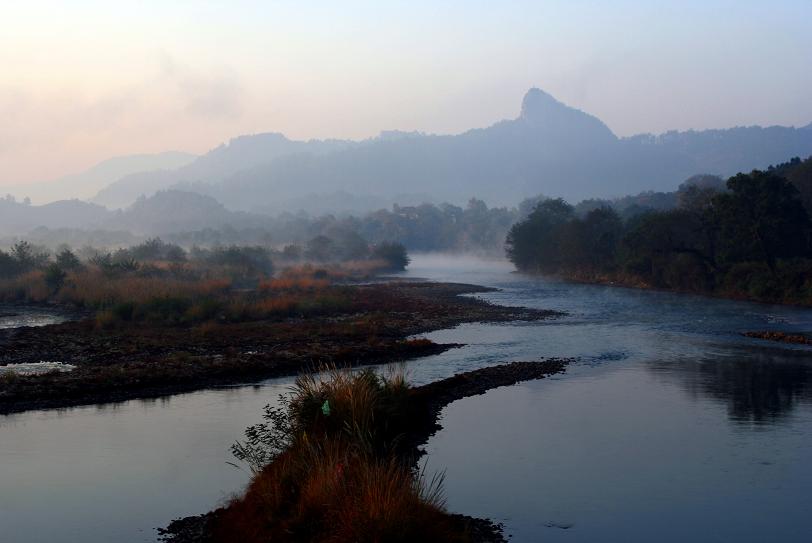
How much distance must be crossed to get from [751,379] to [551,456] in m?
13.5

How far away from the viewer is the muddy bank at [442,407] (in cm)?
1352

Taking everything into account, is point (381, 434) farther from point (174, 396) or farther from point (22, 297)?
point (22, 297)

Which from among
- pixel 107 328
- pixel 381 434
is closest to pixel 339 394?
pixel 381 434

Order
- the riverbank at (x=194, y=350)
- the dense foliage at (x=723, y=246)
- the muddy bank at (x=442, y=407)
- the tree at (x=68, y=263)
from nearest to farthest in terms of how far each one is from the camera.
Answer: the muddy bank at (x=442, y=407)
the riverbank at (x=194, y=350)
the dense foliage at (x=723, y=246)
the tree at (x=68, y=263)

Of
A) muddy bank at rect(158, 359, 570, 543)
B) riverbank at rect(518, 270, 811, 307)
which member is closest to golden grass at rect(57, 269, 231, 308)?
muddy bank at rect(158, 359, 570, 543)

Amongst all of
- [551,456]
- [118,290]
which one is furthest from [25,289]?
[551,456]

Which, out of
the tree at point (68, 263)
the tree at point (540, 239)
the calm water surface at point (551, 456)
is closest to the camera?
the calm water surface at point (551, 456)

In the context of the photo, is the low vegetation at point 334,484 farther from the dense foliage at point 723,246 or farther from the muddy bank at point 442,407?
the dense foliage at point 723,246

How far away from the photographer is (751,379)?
28641mm

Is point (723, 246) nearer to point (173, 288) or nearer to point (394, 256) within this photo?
point (173, 288)

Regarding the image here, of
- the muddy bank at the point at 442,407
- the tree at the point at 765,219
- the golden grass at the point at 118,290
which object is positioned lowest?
the muddy bank at the point at 442,407

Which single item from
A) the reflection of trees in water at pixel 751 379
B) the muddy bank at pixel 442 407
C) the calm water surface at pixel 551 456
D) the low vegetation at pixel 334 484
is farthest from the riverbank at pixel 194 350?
the reflection of trees in water at pixel 751 379

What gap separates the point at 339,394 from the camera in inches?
683

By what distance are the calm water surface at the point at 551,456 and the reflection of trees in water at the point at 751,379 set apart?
0.09 m
